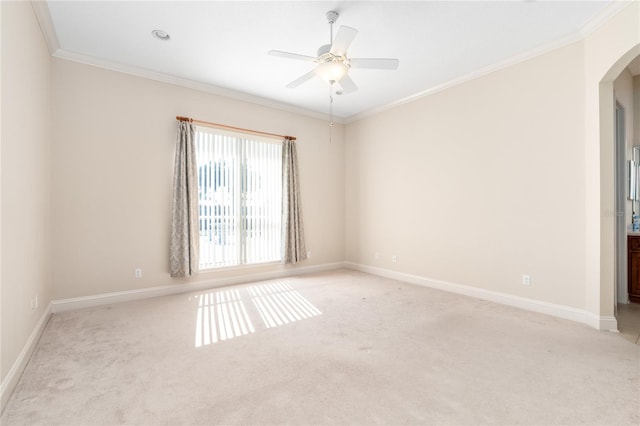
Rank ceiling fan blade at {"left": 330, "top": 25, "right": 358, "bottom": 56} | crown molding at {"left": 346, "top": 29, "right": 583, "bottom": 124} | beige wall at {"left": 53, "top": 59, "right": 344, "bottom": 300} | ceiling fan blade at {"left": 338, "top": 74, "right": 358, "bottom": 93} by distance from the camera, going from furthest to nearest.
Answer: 1. beige wall at {"left": 53, "top": 59, "right": 344, "bottom": 300}
2. crown molding at {"left": 346, "top": 29, "right": 583, "bottom": 124}
3. ceiling fan blade at {"left": 338, "top": 74, "right": 358, "bottom": 93}
4. ceiling fan blade at {"left": 330, "top": 25, "right": 358, "bottom": 56}

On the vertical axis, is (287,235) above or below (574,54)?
below

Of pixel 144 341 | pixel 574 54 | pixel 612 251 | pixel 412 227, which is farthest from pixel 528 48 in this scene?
pixel 144 341

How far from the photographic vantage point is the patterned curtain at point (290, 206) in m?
5.49

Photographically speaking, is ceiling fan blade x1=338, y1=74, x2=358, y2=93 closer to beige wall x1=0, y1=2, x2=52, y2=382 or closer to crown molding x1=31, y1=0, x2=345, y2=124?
crown molding x1=31, y1=0, x2=345, y2=124

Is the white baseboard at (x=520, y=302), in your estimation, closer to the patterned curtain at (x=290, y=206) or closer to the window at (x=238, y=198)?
the patterned curtain at (x=290, y=206)

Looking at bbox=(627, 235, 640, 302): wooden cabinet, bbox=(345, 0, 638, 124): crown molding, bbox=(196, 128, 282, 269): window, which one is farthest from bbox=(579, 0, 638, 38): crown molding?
bbox=(196, 128, 282, 269): window

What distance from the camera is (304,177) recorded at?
5863 mm

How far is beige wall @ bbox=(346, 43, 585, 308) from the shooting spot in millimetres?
3371

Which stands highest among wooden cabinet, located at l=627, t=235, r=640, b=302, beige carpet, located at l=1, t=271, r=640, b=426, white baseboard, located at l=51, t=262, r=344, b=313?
wooden cabinet, located at l=627, t=235, r=640, b=302

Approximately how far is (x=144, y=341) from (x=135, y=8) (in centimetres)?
315

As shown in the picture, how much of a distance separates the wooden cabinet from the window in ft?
16.7

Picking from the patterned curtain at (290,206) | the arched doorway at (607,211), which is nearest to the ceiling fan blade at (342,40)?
the arched doorway at (607,211)

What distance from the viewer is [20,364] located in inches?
88.4

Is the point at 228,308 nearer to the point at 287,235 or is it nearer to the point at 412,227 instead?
the point at 287,235
